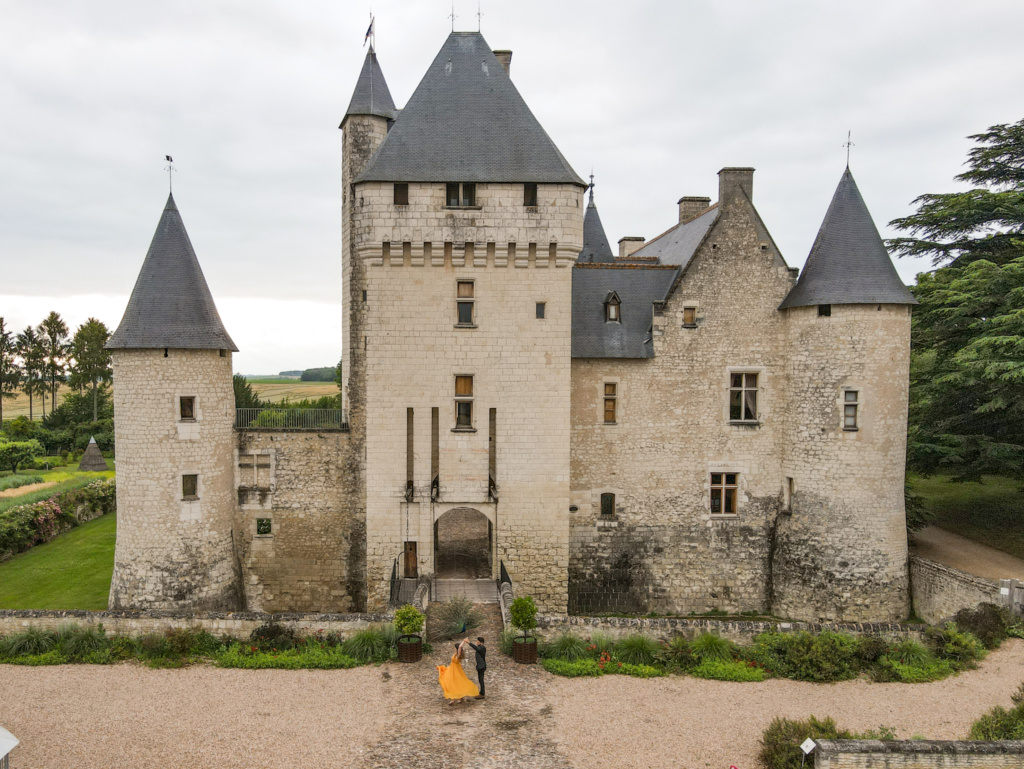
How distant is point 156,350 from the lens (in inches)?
730

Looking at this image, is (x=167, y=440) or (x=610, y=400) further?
(x=610, y=400)

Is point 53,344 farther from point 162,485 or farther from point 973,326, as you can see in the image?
point 973,326

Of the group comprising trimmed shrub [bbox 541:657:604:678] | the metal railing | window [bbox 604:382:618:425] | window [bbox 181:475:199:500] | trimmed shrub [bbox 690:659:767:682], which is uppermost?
window [bbox 604:382:618:425]

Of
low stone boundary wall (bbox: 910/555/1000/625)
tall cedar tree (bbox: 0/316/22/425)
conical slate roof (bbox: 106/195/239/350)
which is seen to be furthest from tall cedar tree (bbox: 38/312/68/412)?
low stone boundary wall (bbox: 910/555/1000/625)

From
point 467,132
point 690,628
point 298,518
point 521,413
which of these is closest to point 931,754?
point 690,628

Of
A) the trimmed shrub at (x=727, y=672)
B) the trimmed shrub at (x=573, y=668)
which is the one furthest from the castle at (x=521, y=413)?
the trimmed shrub at (x=727, y=672)

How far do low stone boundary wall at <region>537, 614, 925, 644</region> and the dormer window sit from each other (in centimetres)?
937

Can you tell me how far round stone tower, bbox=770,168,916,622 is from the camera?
61.6 feet

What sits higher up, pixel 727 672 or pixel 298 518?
pixel 298 518

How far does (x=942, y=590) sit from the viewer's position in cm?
1820

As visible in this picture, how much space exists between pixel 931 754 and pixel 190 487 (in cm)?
1852

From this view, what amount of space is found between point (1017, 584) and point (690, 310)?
10.9 m

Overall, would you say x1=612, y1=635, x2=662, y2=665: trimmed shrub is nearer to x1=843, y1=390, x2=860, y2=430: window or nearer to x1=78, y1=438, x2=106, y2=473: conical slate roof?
x1=843, y1=390, x2=860, y2=430: window

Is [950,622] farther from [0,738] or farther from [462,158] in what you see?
[0,738]
